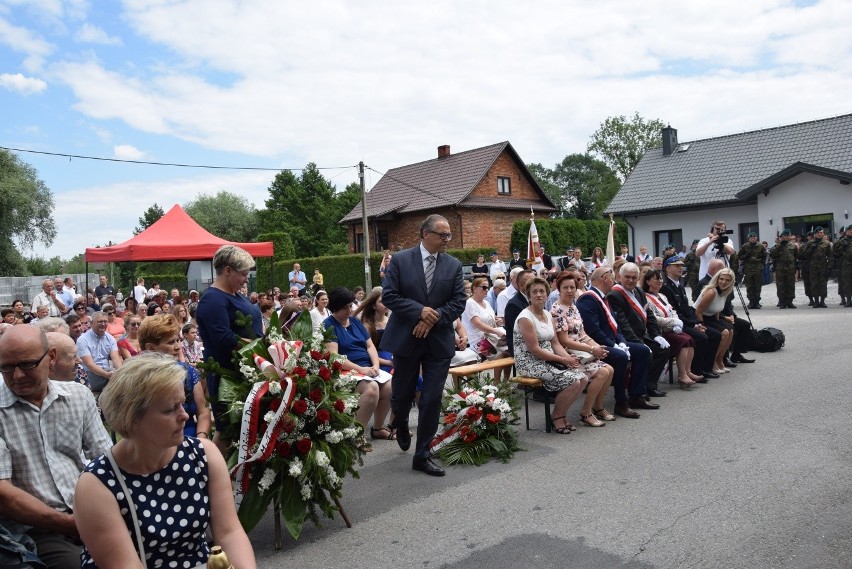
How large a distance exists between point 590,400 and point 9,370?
5.66m

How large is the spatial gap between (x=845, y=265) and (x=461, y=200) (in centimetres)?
2340

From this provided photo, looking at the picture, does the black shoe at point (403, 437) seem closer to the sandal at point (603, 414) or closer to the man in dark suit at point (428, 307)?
the man in dark suit at point (428, 307)

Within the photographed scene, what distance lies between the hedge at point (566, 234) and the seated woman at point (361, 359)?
2559cm

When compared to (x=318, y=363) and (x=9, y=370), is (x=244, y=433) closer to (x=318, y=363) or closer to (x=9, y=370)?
(x=318, y=363)

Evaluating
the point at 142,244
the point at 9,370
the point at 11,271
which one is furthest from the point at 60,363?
the point at 11,271

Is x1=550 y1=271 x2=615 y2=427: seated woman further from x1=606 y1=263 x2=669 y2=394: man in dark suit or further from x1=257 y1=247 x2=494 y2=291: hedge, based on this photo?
x1=257 y1=247 x2=494 y2=291: hedge

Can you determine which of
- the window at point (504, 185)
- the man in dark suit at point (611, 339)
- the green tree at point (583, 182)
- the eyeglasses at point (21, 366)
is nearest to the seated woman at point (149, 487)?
the eyeglasses at point (21, 366)

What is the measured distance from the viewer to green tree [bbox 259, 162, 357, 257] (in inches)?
2625

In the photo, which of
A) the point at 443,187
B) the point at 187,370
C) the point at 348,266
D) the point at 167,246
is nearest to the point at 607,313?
the point at 187,370

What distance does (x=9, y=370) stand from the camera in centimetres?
→ 312

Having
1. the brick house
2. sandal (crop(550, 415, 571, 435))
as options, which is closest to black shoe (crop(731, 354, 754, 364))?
sandal (crop(550, 415, 571, 435))

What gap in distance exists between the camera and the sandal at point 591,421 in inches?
289

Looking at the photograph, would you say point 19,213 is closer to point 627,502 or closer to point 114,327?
point 114,327

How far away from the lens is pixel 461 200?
3831 cm
